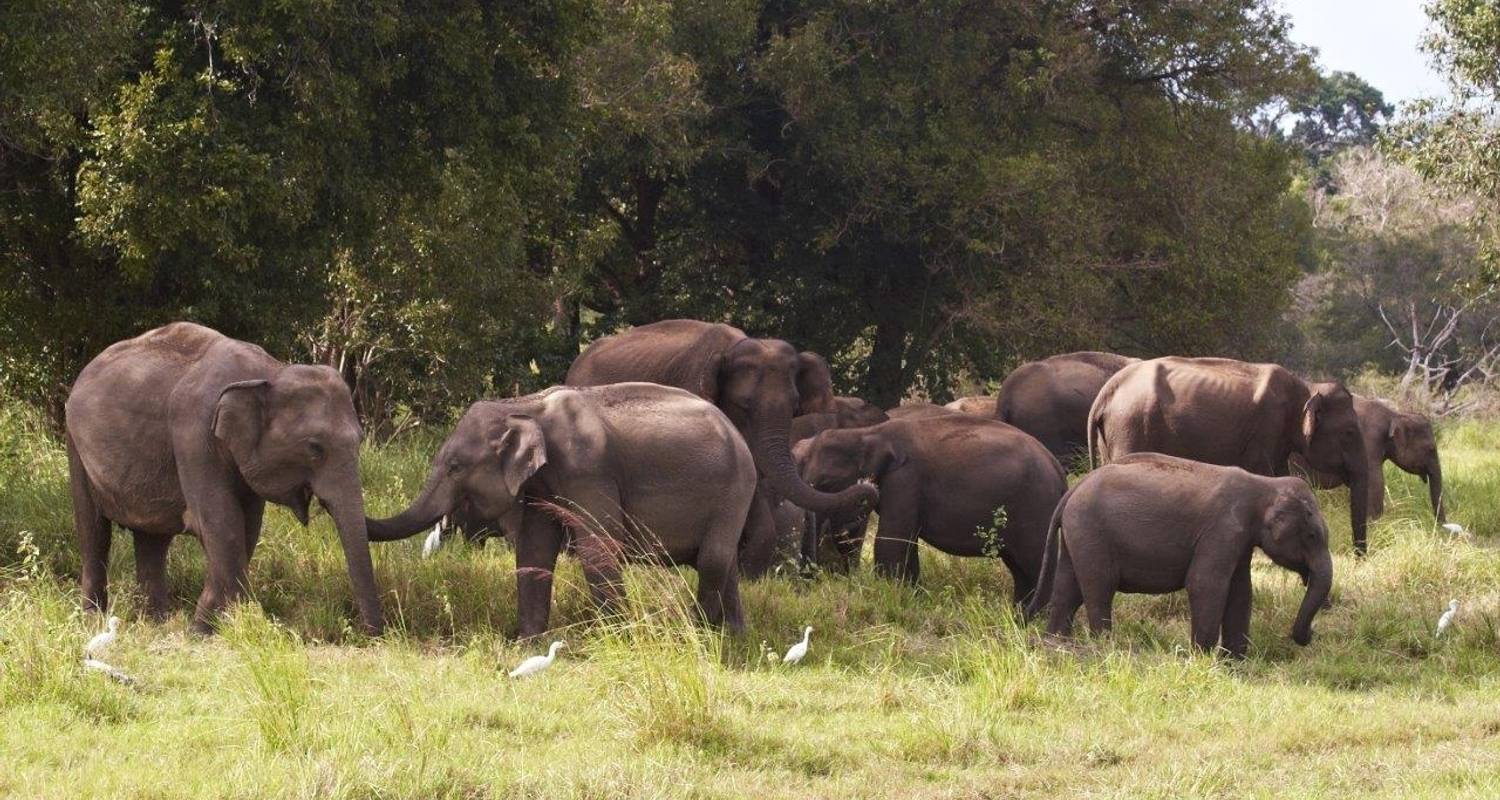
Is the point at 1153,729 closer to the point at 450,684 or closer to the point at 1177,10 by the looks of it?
the point at 450,684

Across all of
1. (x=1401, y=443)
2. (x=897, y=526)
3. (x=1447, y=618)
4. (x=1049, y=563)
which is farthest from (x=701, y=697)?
(x=1401, y=443)

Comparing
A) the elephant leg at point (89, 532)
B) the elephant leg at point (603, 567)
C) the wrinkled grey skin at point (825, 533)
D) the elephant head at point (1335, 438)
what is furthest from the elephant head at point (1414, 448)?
the elephant leg at point (89, 532)

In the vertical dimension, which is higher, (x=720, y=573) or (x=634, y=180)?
(x=634, y=180)

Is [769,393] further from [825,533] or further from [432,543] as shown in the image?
[432,543]

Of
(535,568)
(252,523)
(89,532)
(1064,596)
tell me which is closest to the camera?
(535,568)

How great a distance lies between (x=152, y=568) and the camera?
9.72 m

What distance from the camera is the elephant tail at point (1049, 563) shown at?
962 cm

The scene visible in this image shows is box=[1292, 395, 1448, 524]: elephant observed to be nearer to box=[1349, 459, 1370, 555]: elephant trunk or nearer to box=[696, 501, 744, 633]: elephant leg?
box=[1349, 459, 1370, 555]: elephant trunk

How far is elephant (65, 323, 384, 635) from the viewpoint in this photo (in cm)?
885

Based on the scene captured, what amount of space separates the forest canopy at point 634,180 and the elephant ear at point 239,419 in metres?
3.02

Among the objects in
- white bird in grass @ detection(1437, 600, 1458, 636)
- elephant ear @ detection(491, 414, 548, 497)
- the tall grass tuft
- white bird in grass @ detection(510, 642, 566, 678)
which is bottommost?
white bird in grass @ detection(1437, 600, 1458, 636)

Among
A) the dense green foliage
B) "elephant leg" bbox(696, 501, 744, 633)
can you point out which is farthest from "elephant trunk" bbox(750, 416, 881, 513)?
the dense green foliage

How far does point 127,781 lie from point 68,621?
2.17 meters

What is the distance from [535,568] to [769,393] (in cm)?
315
